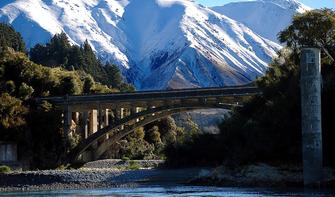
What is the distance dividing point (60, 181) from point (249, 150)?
1584cm

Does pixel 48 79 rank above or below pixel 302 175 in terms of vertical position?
above

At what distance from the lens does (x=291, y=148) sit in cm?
5166

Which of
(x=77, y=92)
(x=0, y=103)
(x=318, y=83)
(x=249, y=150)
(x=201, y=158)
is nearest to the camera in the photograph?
(x=318, y=83)

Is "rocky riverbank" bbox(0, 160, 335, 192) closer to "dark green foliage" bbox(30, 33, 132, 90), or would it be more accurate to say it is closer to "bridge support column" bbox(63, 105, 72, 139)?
"bridge support column" bbox(63, 105, 72, 139)

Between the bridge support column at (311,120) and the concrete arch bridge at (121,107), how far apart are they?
933 inches

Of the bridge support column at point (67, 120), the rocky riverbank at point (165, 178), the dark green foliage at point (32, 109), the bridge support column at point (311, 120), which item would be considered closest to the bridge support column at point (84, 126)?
the bridge support column at point (67, 120)

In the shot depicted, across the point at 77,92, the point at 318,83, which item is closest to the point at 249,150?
the point at 318,83

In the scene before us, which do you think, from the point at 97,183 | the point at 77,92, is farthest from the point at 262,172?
the point at 77,92

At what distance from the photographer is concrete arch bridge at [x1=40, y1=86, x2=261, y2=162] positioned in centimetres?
7638

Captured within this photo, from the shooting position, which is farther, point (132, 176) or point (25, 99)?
point (25, 99)

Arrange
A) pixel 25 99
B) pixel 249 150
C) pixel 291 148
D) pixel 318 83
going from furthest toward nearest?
pixel 25 99 → pixel 249 150 → pixel 291 148 → pixel 318 83

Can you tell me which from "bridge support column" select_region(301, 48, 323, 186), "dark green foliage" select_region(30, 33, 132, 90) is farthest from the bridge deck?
"dark green foliage" select_region(30, 33, 132, 90)

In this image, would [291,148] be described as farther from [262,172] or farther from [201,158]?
[201,158]

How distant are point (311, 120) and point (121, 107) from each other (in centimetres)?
3818
